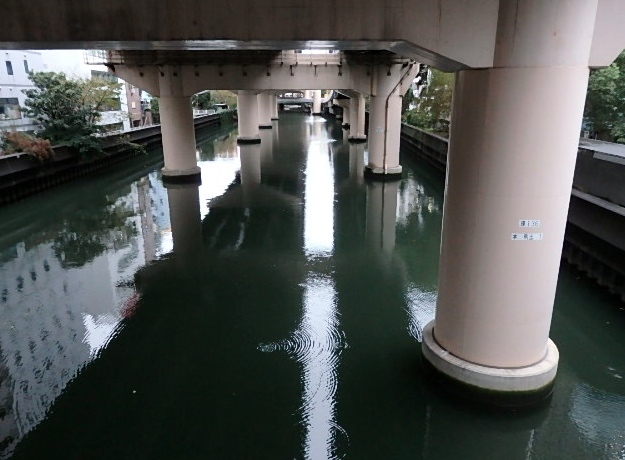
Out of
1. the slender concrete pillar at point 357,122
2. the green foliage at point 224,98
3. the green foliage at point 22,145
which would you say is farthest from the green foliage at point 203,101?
the green foliage at point 22,145

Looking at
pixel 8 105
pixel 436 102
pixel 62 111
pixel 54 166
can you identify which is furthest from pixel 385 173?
pixel 8 105

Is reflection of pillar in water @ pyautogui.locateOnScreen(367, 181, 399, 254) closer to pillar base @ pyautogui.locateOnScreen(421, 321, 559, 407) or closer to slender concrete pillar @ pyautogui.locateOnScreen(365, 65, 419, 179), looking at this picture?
slender concrete pillar @ pyautogui.locateOnScreen(365, 65, 419, 179)

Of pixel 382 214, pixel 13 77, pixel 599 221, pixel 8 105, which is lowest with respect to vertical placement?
pixel 382 214

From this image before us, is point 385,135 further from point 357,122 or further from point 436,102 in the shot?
point 357,122

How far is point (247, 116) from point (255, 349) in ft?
101

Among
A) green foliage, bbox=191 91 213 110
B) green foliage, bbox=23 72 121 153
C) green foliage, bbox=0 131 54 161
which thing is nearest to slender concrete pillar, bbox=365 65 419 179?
green foliage, bbox=23 72 121 153

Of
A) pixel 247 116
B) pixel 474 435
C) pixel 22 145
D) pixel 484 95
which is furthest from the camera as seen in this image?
pixel 247 116

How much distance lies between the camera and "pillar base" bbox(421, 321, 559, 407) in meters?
5.82

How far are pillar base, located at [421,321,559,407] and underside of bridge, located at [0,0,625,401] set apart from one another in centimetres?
2

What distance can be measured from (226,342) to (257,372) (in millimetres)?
1035

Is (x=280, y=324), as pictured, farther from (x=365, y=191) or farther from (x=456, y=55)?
(x=365, y=191)

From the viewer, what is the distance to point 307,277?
1036 cm

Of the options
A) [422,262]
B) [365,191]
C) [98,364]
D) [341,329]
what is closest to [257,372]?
[341,329]

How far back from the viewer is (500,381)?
5.82m
